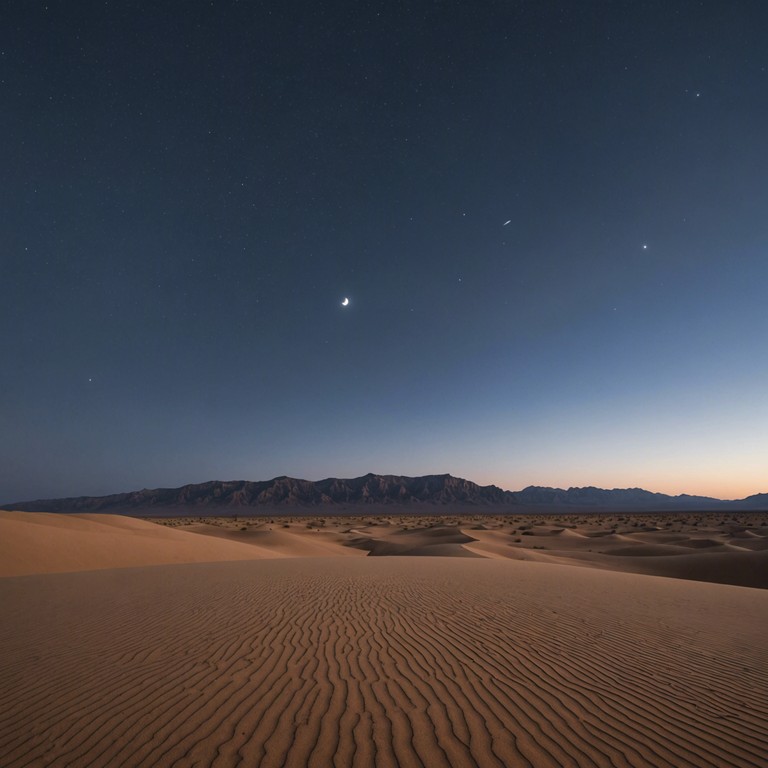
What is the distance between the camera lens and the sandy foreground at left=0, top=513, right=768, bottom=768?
3.67 meters

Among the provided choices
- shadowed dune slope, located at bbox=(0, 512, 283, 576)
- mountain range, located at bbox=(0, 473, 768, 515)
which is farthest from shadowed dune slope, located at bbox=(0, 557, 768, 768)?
mountain range, located at bbox=(0, 473, 768, 515)

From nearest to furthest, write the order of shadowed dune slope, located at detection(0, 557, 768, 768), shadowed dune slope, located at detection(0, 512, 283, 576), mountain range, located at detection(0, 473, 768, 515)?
shadowed dune slope, located at detection(0, 557, 768, 768) → shadowed dune slope, located at detection(0, 512, 283, 576) → mountain range, located at detection(0, 473, 768, 515)

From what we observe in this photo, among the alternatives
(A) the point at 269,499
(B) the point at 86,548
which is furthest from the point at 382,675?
(A) the point at 269,499

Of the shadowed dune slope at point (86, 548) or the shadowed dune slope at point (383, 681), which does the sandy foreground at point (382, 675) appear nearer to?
the shadowed dune slope at point (383, 681)

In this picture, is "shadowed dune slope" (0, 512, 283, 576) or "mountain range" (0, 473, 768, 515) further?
"mountain range" (0, 473, 768, 515)

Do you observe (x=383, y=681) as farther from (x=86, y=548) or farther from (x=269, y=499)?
(x=269, y=499)

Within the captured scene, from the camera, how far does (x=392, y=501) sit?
183 m

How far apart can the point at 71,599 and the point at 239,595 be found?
12.5 feet

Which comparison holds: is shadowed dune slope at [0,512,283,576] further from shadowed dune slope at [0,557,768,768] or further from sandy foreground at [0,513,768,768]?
shadowed dune slope at [0,557,768,768]

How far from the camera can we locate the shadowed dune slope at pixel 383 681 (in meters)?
3.64

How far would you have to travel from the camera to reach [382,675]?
5.15 meters

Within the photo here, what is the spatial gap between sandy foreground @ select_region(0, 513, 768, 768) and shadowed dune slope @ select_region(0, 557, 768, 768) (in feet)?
0.08

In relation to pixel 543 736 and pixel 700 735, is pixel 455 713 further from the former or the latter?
pixel 700 735

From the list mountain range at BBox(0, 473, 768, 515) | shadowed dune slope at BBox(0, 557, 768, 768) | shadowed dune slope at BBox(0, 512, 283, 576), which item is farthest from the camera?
mountain range at BBox(0, 473, 768, 515)
